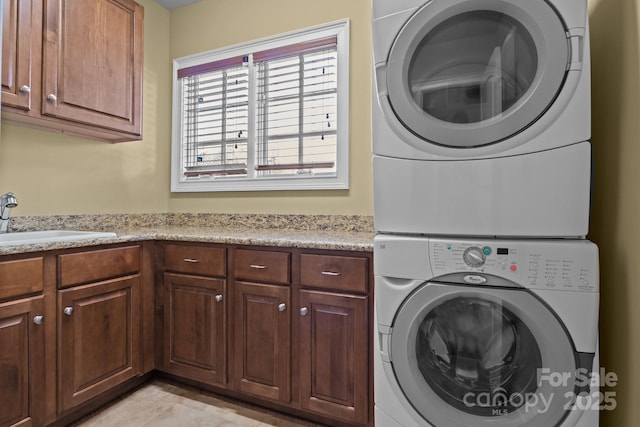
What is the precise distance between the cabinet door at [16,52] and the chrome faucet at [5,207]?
458 mm

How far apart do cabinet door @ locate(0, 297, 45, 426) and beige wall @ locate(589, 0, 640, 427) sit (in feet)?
7.21

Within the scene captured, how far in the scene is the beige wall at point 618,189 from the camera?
100 cm

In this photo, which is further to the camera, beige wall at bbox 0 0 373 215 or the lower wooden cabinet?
beige wall at bbox 0 0 373 215

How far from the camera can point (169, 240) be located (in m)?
2.00

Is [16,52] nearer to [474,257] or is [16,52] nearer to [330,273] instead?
[330,273]

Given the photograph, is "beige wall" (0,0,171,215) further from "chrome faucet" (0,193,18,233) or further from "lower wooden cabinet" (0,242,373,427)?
"lower wooden cabinet" (0,242,373,427)

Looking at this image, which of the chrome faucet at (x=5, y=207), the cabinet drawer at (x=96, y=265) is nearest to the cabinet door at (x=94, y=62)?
the chrome faucet at (x=5, y=207)

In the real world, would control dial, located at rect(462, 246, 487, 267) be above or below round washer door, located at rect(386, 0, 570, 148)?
below

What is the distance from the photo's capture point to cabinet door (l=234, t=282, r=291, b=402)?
66.8 inches

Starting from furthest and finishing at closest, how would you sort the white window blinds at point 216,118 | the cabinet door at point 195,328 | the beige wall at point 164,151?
the white window blinds at point 216,118
the beige wall at point 164,151
the cabinet door at point 195,328

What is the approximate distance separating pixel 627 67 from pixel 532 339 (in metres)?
0.90

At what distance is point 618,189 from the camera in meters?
1.10

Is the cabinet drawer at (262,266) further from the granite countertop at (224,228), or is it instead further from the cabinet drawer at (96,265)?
the cabinet drawer at (96,265)

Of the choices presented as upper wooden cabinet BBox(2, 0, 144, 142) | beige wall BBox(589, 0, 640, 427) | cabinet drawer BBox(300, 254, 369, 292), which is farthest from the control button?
upper wooden cabinet BBox(2, 0, 144, 142)
